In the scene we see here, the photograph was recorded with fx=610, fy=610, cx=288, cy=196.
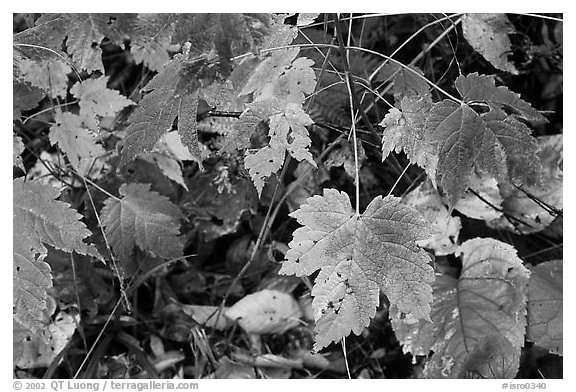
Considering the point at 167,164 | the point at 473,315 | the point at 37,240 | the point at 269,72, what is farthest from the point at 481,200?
the point at 37,240

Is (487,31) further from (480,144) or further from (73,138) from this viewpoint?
(73,138)

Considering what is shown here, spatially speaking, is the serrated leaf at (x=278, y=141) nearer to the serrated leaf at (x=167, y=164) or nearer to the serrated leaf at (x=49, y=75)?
the serrated leaf at (x=167, y=164)

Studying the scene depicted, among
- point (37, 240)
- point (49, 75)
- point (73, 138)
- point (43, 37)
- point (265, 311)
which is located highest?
point (43, 37)

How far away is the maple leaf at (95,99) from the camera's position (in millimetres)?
1310

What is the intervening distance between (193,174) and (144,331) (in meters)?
0.41

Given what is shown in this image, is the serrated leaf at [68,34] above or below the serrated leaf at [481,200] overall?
above

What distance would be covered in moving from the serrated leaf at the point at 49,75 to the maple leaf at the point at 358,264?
64 cm

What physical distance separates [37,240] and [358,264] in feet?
2.03

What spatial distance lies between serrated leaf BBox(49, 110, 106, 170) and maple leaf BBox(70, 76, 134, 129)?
0.9 inches

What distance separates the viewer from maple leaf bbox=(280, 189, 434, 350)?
41.2 inches

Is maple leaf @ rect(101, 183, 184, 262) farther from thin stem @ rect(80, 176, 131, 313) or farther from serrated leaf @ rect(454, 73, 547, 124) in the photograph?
serrated leaf @ rect(454, 73, 547, 124)

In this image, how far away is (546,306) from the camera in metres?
1.30

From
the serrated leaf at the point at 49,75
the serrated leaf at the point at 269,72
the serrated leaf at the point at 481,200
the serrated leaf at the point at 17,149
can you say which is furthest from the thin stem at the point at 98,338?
the serrated leaf at the point at 481,200
